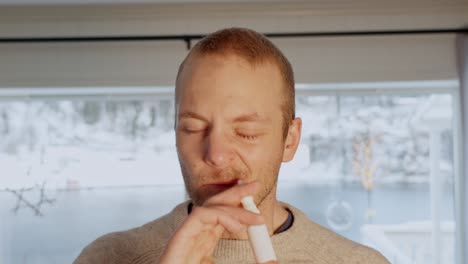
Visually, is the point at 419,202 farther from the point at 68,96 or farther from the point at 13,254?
the point at 13,254

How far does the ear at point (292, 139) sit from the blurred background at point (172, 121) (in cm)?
217

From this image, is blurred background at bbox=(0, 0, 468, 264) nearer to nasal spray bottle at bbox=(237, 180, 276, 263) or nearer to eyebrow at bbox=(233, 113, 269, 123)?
eyebrow at bbox=(233, 113, 269, 123)

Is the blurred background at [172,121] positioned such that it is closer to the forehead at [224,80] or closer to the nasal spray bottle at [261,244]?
the forehead at [224,80]

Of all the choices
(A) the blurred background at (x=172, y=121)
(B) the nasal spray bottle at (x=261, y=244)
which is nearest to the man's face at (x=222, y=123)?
(B) the nasal spray bottle at (x=261, y=244)

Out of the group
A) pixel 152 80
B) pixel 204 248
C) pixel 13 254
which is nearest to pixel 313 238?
pixel 204 248

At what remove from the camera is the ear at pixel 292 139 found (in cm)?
95

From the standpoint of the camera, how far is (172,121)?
3.27m

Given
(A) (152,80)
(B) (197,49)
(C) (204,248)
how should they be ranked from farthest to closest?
(A) (152,80) < (B) (197,49) < (C) (204,248)

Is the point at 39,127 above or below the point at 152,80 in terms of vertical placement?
below

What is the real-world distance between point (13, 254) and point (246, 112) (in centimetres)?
290

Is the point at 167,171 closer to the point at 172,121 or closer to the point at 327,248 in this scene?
the point at 172,121

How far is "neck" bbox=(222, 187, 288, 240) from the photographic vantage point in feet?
2.99

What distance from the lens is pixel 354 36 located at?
123 inches

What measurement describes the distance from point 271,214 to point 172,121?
2353 millimetres
